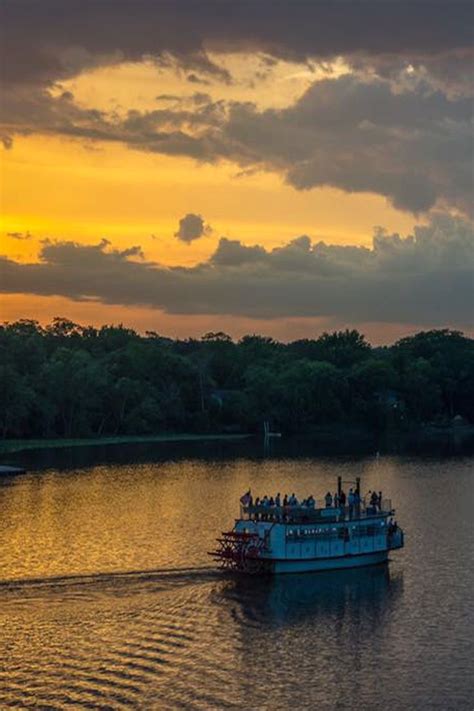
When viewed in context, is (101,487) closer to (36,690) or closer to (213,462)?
(213,462)

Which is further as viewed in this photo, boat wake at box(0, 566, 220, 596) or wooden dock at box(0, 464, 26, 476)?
wooden dock at box(0, 464, 26, 476)

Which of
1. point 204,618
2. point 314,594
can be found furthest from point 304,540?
point 204,618

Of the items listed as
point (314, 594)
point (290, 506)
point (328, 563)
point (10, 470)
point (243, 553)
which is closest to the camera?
point (314, 594)

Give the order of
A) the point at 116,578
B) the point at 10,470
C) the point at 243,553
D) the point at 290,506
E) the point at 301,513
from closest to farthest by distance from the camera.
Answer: the point at 116,578
the point at 243,553
the point at 301,513
the point at 290,506
the point at 10,470

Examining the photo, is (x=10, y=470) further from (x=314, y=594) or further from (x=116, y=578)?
(x=314, y=594)

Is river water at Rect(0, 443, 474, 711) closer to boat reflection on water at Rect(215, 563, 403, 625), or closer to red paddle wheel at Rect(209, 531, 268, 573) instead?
boat reflection on water at Rect(215, 563, 403, 625)

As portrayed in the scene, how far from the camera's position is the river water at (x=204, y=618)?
170ft

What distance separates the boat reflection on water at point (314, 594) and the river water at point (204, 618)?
15cm

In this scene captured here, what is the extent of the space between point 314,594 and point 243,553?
Answer: 606 cm

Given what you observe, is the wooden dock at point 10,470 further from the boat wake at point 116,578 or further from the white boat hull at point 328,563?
the white boat hull at point 328,563

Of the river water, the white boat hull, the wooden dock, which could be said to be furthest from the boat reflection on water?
the wooden dock

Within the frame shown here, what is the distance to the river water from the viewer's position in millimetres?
51938

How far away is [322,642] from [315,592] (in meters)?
11.4

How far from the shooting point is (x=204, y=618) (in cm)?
6375
